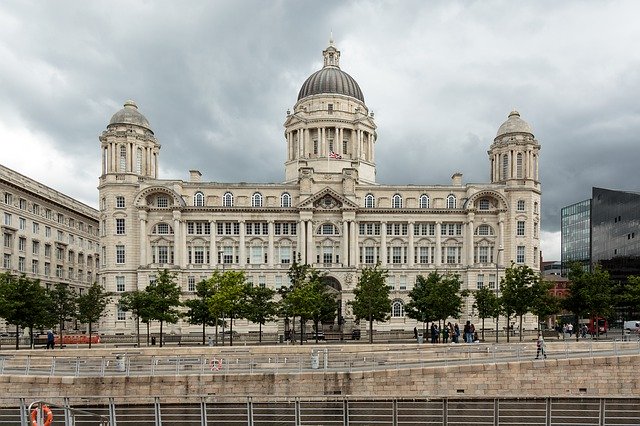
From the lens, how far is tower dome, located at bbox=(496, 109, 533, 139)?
286ft

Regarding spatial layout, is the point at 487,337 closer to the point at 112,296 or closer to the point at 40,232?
the point at 112,296

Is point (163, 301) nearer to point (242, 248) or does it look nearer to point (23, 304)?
point (23, 304)

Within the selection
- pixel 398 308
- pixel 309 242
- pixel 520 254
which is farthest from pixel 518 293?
pixel 309 242

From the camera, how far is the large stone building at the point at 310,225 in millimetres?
81812

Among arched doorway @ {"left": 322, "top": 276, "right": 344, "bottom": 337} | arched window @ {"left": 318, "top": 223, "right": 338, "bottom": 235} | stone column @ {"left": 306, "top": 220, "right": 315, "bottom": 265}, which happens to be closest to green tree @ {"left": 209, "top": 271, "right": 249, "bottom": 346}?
arched doorway @ {"left": 322, "top": 276, "right": 344, "bottom": 337}

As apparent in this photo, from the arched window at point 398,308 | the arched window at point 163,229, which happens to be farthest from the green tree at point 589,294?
the arched window at point 163,229

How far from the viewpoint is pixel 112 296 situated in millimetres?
80125

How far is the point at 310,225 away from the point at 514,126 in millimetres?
34823

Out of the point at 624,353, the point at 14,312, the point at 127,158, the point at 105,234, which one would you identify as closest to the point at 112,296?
the point at 105,234

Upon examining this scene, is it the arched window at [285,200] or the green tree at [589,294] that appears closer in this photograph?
the green tree at [589,294]

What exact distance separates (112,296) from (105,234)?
9187 millimetres

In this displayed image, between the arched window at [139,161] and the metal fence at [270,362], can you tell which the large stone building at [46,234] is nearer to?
the arched window at [139,161]

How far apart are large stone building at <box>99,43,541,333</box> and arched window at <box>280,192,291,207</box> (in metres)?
0.15

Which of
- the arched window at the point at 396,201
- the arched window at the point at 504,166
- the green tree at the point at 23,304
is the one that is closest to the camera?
the green tree at the point at 23,304
